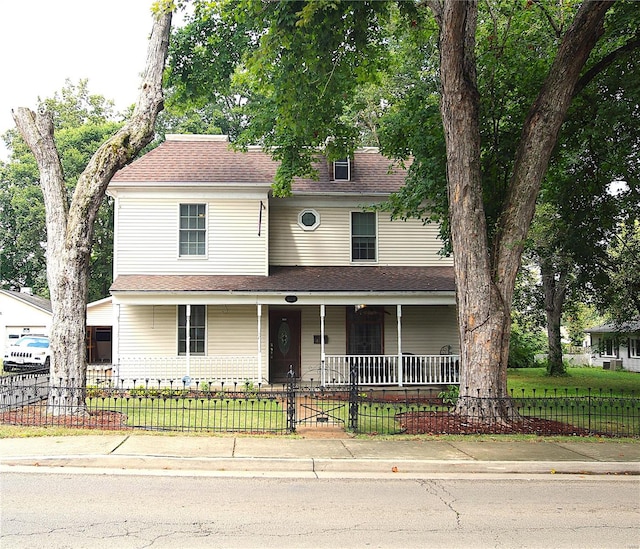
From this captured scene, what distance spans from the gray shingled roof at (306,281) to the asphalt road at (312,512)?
11.9m

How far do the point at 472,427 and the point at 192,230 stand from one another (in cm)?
1269

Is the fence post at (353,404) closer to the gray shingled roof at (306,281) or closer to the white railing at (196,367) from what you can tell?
the gray shingled roof at (306,281)

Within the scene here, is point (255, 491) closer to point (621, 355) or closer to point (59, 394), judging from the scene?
point (59, 394)

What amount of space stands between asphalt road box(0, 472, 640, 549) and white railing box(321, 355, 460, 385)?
11.8 m

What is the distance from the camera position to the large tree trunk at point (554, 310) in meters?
31.6

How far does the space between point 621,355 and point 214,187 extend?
36.0m

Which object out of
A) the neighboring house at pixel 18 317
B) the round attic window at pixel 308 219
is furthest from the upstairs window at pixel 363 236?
the neighboring house at pixel 18 317

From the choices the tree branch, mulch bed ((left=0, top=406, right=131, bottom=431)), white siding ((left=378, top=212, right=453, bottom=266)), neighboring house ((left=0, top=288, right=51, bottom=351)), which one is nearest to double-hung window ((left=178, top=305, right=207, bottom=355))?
white siding ((left=378, top=212, right=453, bottom=266))

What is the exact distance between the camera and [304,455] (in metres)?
10.4

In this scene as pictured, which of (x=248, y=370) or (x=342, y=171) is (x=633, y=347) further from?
(x=248, y=370)

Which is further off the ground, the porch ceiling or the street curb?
the porch ceiling

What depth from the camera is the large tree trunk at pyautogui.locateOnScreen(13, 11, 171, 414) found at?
13781mm

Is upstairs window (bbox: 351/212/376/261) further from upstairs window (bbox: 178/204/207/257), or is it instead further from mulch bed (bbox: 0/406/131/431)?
mulch bed (bbox: 0/406/131/431)

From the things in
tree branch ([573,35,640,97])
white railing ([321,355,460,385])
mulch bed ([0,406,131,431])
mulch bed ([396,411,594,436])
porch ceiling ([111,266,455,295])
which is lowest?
mulch bed ([396,411,594,436])
